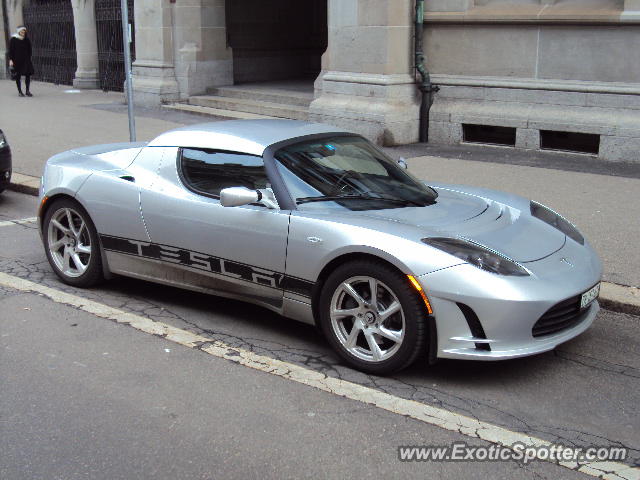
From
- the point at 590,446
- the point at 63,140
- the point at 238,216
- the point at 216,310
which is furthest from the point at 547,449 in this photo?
the point at 63,140

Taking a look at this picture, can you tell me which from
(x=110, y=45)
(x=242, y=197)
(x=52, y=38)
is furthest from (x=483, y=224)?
(x=52, y=38)

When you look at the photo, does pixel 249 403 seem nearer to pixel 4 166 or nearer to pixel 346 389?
pixel 346 389

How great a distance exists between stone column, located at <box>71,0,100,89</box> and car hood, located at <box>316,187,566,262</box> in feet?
62.7

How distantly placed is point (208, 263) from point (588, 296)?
7.94ft

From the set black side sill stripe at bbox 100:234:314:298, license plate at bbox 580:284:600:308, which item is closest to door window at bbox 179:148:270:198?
black side sill stripe at bbox 100:234:314:298

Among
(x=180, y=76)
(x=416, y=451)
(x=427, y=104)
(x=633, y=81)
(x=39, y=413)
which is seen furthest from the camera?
(x=180, y=76)

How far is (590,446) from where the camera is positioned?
379 centimetres

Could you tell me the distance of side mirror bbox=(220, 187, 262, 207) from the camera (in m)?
4.88

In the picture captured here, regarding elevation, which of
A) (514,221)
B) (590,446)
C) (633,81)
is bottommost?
(590,446)

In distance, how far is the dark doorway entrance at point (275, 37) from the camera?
1858 centimetres

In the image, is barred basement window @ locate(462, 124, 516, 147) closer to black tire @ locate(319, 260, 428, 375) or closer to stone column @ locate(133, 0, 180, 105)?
stone column @ locate(133, 0, 180, 105)

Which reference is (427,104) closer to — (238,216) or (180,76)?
(180,76)

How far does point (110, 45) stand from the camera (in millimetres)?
21469

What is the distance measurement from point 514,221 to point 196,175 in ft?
7.17
